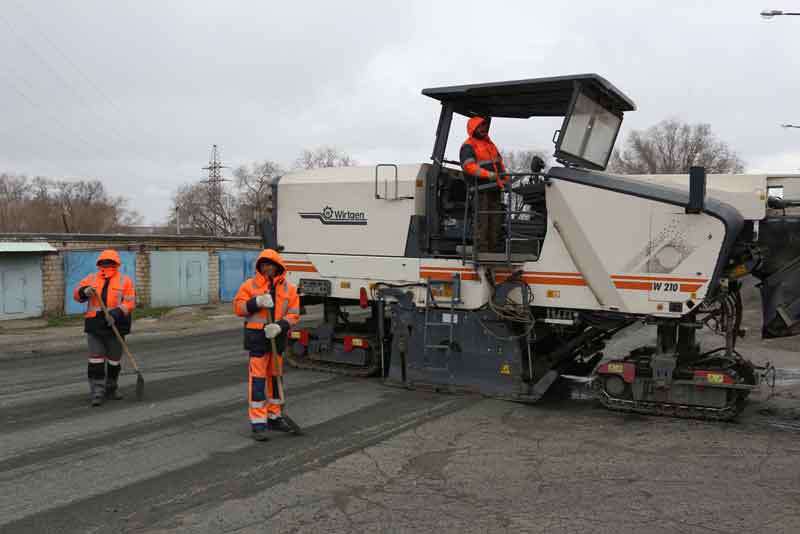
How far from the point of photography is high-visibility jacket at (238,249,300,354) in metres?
5.86

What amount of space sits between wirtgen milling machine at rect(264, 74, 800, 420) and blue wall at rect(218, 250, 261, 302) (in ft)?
42.9

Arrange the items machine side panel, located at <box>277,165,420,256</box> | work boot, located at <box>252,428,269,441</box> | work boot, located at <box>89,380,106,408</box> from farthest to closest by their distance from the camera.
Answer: machine side panel, located at <box>277,165,420,256</box>
work boot, located at <box>89,380,106,408</box>
work boot, located at <box>252,428,269,441</box>

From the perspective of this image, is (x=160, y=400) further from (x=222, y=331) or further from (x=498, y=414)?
(x=222, y=331)

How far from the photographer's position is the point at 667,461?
5344 millimetres

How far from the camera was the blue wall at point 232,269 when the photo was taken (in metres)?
21.6

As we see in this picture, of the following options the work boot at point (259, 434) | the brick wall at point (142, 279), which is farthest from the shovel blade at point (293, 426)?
the brick wall at point (142, 279)

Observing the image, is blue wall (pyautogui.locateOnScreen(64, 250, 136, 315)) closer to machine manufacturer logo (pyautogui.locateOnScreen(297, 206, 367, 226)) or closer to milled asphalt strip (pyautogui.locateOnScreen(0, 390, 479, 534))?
machine manufacturer logo (pyautogui.locateOnScreen(297, 206, 367, 226))

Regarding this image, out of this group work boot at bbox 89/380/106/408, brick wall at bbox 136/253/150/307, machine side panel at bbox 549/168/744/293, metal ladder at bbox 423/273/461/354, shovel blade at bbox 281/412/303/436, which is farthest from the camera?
brick wall at bbox 136/253/150/307

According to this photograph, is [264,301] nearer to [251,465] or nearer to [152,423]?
[251,465]

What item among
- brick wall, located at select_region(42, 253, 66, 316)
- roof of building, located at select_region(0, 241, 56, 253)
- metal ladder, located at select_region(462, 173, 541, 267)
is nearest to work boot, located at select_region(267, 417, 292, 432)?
metal ladder, located at select_region(462, 173, 541, 267)

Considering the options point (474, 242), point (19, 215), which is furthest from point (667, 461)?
point (19, 215)

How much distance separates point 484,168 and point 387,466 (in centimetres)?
347

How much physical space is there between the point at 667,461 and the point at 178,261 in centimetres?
1706

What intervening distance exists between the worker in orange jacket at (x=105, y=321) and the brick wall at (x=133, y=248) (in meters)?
10.8
